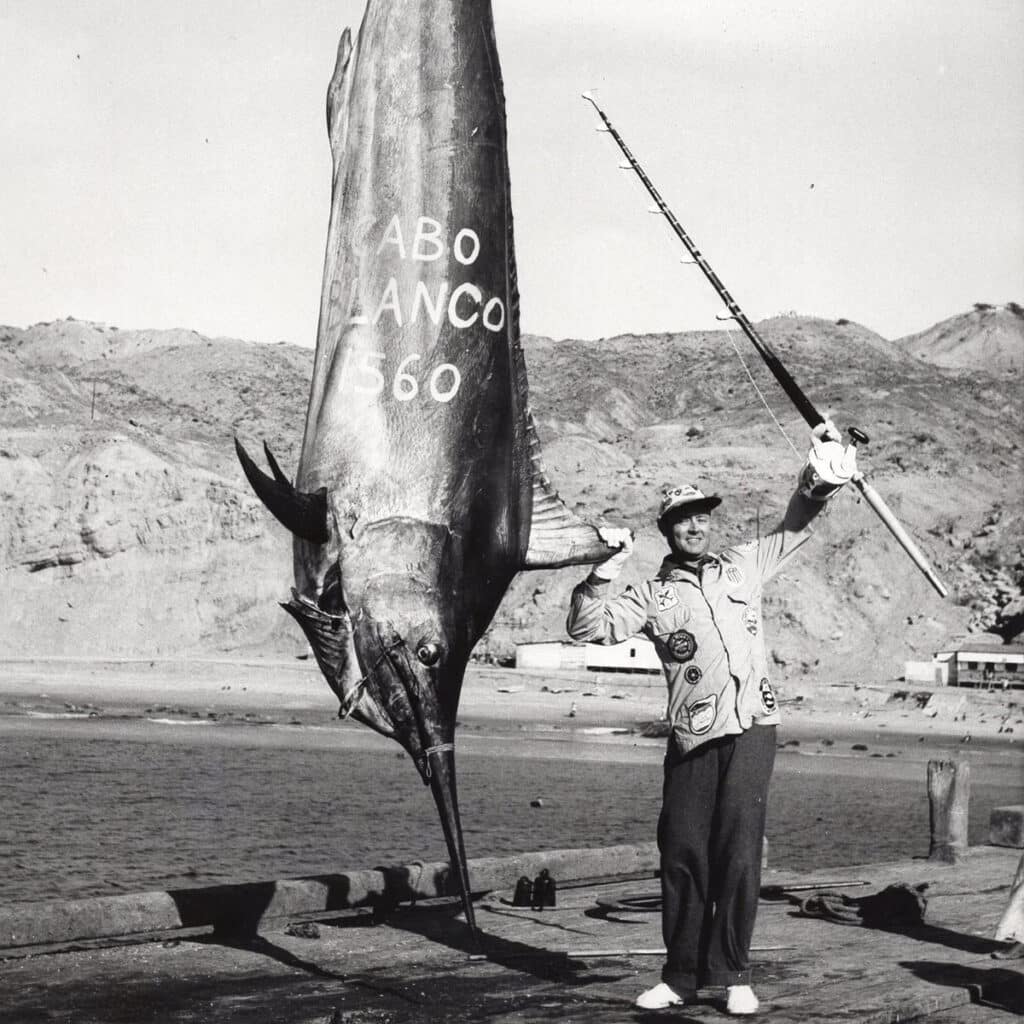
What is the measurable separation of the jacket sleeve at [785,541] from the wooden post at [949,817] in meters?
4.87

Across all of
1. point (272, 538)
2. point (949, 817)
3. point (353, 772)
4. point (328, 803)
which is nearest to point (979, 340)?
point (272, 538)

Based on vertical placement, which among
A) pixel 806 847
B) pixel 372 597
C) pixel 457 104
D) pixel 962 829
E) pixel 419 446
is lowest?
pixel 806 847

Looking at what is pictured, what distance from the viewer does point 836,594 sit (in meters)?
44.8

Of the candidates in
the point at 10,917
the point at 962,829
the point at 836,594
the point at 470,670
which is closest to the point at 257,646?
the point at 470,670

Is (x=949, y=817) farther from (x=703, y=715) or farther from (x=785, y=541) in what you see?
(x=703, y=715)

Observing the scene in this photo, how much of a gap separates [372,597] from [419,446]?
0.39m

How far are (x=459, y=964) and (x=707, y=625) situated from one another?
172 centimetres

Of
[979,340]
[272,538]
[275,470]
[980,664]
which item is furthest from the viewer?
[979,340]

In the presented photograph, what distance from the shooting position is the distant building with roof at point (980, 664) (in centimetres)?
3707

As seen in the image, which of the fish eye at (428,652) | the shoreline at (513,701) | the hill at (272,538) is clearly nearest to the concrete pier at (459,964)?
the fish eye at (428,652)

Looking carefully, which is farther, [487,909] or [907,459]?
[907,459]

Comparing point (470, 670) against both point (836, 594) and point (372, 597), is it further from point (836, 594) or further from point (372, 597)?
point (372, 597)

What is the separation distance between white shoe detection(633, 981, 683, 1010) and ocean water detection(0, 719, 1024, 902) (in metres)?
8.09

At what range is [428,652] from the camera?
3.93 meters
